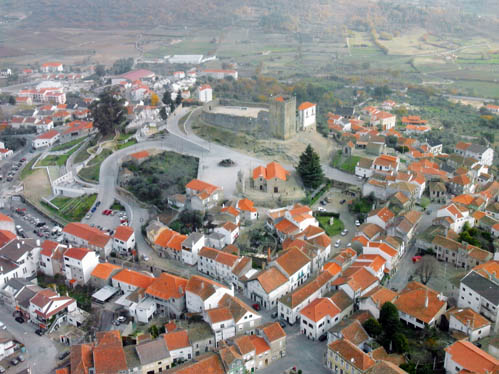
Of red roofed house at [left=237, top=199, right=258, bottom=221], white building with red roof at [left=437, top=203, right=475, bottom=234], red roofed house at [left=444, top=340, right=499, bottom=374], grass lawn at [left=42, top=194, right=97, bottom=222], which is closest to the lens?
red roofed house at [left=444, top=340, right=499, bottom=374]

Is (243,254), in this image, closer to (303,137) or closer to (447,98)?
(303,137)

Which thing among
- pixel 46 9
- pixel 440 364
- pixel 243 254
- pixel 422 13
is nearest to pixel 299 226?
pixel 243 254

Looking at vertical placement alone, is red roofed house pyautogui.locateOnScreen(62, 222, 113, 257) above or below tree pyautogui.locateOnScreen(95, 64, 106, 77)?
above

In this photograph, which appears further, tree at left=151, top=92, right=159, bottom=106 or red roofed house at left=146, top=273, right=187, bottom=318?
tree at left=151, top=92, right=159, bottom=106

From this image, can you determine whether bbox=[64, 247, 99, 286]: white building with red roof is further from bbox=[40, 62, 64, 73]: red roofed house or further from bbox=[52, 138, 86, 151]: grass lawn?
bbox=[40, 62, 64, 73]: red roofed house

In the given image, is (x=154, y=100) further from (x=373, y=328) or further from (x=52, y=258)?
(x=373, y=328)

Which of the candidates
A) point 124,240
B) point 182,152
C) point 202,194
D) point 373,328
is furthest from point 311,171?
point 373,328

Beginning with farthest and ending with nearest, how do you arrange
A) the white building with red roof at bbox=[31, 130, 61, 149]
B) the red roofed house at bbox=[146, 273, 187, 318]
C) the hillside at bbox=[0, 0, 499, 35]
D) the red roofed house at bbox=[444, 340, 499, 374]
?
the hillside at bbox=[0, 0, 499, 35], the white building with red roof at bbox=[31, 130, 61, 149], the red roofed house at bbox=[146, 273, 187, 318], the red roofed house at bbox=[444, 340, 499, 374]

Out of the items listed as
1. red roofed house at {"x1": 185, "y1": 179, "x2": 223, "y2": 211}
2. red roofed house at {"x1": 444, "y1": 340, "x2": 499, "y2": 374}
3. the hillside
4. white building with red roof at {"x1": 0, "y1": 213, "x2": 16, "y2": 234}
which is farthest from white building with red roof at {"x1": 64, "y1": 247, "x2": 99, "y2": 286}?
the hillside

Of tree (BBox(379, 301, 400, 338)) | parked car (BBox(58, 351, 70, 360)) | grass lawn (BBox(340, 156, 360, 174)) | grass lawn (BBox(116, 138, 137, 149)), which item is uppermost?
tree (BBox(379, 301, 400, 338))

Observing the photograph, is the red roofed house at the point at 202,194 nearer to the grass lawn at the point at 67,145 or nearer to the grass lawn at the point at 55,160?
the grass lawn at the point at 55,160
